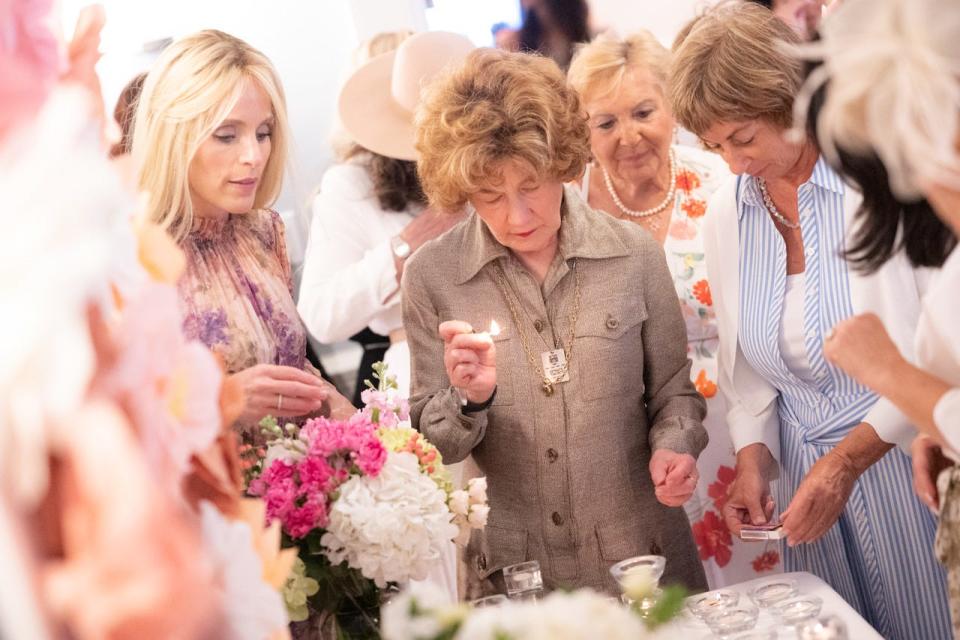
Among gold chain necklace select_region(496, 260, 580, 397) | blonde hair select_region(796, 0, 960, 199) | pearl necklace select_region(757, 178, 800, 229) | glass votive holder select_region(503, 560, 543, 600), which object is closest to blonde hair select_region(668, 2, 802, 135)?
pearl necklace select_region(757, 178, 800, 229)

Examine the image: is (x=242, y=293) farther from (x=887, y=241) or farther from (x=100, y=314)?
(x=100, y=314)

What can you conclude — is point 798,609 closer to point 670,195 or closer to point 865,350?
point 865,350

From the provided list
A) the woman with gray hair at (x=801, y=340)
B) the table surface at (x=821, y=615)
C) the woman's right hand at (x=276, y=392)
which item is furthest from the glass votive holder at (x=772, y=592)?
the woman's right hand at (x=276, y=392)

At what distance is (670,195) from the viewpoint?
3.15m

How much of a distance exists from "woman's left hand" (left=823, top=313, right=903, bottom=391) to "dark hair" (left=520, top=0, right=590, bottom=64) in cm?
323

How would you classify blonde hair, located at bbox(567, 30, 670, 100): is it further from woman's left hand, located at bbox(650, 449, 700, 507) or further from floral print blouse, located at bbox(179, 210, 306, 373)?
woman's left hand, located at bbox(650, 449, 700, 507)

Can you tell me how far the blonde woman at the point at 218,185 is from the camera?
230 centimetres

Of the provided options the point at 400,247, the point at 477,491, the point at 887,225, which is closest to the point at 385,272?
the point at 400,247

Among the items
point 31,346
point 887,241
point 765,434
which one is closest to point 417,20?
point 765,434

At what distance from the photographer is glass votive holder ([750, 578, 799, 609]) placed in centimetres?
181

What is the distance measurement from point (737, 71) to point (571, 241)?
1.64 feet

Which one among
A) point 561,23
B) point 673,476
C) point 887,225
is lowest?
point 673,476

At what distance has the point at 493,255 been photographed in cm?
236

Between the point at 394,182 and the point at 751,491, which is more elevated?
the point at 394,182
